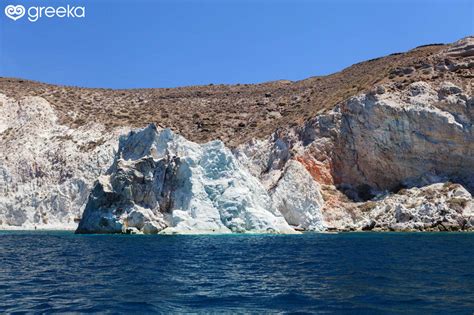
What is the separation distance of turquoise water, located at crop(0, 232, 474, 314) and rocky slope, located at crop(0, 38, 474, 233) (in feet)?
67.5

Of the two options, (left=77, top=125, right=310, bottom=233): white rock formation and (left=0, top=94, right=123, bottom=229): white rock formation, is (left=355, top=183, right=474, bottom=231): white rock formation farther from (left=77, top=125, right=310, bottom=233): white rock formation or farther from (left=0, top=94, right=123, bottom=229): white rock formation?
(left=0, top=94, right=123, bottom=229): white rock formation

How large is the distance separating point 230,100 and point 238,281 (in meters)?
86.1

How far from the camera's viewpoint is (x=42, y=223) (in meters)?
67.4

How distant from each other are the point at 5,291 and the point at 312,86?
3551 inches

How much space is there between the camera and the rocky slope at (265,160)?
52.3m

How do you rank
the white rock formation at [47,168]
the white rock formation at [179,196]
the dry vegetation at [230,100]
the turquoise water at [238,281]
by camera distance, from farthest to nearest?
the dry vegetation at [230,100]
the white rock formation at [47,168]
the white rock formation at [179,196]
the turquoise water at [238,281]

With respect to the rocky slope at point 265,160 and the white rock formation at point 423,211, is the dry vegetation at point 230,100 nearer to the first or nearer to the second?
the rocky slope at point 265,160

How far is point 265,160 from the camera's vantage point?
251ft

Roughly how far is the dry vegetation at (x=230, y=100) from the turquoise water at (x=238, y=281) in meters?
52.4

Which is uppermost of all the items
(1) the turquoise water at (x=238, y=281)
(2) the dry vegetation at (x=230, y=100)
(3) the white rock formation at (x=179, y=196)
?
(2) the dry vegetation at (x=230, y=100)

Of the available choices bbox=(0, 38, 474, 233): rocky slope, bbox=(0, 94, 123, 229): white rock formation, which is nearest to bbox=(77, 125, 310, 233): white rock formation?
bbox=(0, 38, 474, 233): rocky slope

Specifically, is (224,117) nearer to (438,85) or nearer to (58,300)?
(438,85)

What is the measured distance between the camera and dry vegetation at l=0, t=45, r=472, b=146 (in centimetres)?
8125

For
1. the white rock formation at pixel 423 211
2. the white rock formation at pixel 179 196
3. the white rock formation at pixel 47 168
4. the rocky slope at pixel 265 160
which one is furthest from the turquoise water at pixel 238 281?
the white rock formation at pixel 47 168
